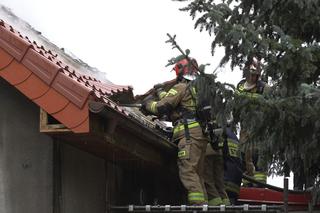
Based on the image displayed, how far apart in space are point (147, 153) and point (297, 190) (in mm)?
1699

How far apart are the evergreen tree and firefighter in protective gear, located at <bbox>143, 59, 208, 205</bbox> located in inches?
90.5

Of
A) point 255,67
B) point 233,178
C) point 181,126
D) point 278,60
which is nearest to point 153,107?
point 181,126

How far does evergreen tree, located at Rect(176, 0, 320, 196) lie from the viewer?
3.98 m

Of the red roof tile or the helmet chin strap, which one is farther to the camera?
the helmet chin strap

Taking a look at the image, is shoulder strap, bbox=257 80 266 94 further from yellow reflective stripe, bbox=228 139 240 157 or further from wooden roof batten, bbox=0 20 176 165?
wooden roof batten, bbox=0 20 176 165

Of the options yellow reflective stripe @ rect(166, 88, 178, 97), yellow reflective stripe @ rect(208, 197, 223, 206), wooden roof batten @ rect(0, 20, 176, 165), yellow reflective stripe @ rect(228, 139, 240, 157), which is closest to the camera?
wooden roof batten @ rect(0, 20, 176, 165)

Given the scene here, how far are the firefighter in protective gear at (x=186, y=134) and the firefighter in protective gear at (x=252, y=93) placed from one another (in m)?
0.53

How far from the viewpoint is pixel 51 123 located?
5.39m

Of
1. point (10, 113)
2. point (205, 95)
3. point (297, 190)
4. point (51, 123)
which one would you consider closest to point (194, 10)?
point (205, 95)

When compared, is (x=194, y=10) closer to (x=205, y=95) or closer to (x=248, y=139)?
(x=205, y=95)

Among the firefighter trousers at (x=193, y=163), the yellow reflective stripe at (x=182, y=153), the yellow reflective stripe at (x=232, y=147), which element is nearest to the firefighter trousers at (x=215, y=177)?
the yellow reflective stripe at (x=232, y=147)

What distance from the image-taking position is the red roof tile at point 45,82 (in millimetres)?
5066

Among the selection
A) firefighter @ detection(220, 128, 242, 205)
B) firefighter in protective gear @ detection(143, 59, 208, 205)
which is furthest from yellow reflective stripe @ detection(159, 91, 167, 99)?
firefighter @ detection(220, 128, 242, 205)

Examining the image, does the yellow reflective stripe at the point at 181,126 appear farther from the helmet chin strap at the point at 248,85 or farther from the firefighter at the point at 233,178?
the firefighter at the point at 233,178
